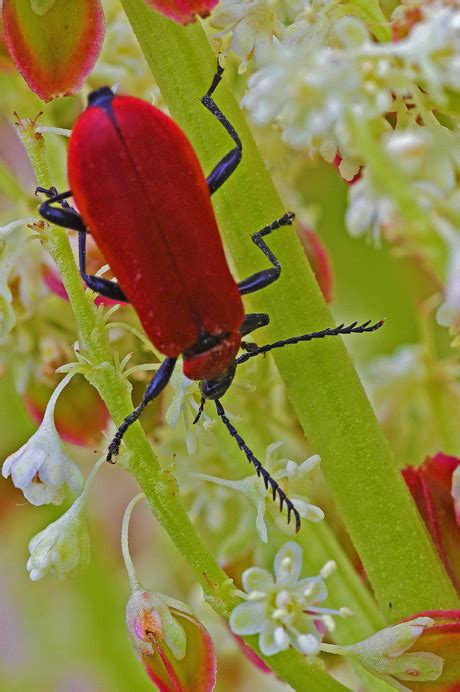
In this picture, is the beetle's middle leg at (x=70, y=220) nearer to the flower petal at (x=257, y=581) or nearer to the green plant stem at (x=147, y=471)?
the green plant stem at (x=147, y=471)

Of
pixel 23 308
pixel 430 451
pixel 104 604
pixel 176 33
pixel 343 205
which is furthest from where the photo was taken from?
pixel 343 205

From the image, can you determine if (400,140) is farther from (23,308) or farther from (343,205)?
(343,205)

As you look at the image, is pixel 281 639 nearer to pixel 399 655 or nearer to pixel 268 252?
pixel 399 655

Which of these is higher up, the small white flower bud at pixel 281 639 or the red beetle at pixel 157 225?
the red beetle at pixel 157 225

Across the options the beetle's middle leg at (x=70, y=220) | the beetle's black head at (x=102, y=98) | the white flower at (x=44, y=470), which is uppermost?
the beetle's black head at (x=102, y=98)

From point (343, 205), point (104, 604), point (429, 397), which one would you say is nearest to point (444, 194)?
point (429, 397)

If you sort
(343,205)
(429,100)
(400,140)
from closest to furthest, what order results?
1. (400,140)
2. (429,100)
3. (343,205)

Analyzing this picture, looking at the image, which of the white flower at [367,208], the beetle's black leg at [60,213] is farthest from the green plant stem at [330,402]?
the white flower at [367,208]

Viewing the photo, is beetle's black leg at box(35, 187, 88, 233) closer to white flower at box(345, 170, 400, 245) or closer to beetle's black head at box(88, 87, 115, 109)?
beetle's black head at box(88, 87, 115, 109)
